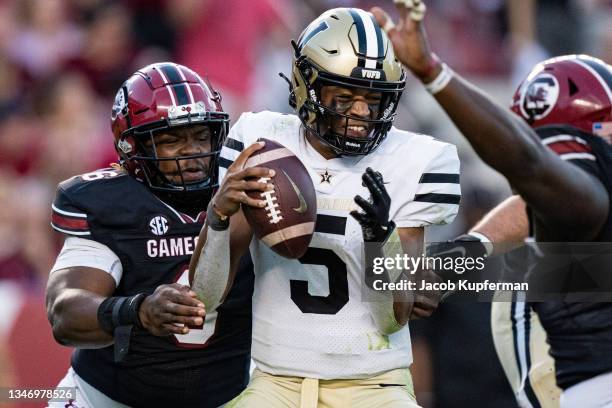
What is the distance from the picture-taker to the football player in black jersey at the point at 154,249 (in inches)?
164

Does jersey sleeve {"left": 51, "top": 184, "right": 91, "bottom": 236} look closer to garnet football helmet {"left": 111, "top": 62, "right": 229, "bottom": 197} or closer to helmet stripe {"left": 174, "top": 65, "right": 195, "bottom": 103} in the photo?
garnet football helmet {"left": 111, "top": 62, "right": 229, "bottom": 197}

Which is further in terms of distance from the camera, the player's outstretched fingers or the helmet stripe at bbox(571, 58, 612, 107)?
the helmet stripe at bbox(571, 58, 612, 107)

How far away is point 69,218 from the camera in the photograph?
13.7 ft

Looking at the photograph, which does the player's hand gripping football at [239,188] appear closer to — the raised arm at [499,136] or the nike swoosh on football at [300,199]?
the nike swoosh on football at [300,199]

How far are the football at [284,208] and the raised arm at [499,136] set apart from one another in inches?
24.4

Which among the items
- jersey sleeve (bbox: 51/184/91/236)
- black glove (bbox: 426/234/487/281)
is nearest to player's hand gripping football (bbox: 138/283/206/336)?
jersey sleeve (bbox: 51/184/91/236)

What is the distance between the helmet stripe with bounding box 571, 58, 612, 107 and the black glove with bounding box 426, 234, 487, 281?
2.82 feet

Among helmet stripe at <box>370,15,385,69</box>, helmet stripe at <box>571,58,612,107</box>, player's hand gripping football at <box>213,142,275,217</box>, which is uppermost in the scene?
helmet stripe at <box>370,15,385,69</box>

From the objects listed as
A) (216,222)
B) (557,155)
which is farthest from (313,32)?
(557,155)

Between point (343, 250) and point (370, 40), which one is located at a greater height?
point (370, 40)

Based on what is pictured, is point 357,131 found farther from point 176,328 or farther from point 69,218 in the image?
point 69,218

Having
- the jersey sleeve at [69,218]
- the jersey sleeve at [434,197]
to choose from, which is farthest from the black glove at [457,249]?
the jersey sleeve at [69,218]

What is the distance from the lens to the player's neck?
3.97 meters

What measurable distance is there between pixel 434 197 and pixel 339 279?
432 mm
